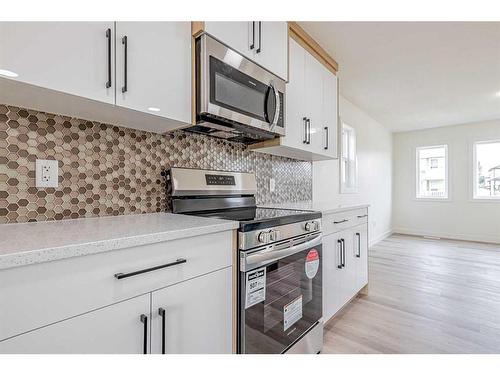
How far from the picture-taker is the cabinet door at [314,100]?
2.25 meters

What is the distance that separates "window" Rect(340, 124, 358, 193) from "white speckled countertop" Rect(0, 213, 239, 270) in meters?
3.28

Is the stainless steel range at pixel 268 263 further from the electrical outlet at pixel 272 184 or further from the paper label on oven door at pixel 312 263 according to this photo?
the electrical outlet at pixel 272 184

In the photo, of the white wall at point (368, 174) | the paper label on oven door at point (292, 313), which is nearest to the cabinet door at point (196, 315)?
the paper label on oven door at point (292, 313)

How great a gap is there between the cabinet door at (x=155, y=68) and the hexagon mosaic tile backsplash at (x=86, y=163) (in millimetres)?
351

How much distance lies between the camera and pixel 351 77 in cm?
325

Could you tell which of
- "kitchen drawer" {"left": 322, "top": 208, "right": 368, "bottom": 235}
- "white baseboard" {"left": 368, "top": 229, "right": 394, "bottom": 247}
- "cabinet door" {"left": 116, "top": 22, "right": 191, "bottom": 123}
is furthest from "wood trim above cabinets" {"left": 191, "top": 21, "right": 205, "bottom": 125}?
"white baseboard" {"left": 368, "top": 229, "right": 394, "bottom": 247}

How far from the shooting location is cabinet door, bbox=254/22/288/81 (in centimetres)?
170

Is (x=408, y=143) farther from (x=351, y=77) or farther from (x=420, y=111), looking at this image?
(x=351, y=77)

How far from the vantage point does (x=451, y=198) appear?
219 inches

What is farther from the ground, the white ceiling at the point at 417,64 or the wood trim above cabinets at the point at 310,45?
the white ceiling at the point at 417,64

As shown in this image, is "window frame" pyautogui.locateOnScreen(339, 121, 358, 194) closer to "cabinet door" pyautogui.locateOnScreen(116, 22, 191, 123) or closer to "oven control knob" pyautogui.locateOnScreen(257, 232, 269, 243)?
"oven control knob" pyautogui.locateOnScreen(257, 232, 269, 243)

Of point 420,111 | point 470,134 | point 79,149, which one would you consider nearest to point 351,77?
point 420,111

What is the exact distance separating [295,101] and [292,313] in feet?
4.91
